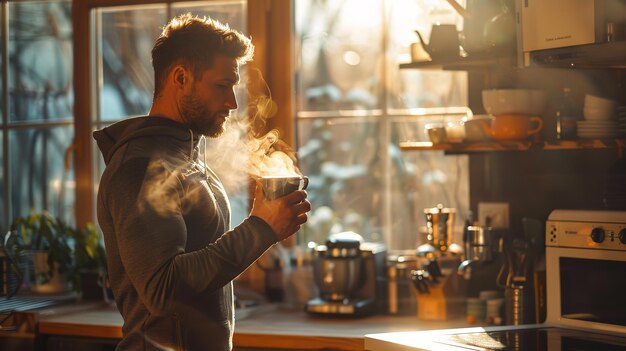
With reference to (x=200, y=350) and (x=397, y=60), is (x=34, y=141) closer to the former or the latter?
(x=397, y=60)

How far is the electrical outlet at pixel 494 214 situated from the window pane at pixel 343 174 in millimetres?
490

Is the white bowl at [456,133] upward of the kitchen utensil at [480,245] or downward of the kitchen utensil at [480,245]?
upward

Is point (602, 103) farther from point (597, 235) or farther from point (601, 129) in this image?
point (597, 235)

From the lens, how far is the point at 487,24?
3.05 meters

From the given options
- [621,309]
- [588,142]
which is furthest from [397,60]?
[621,309]

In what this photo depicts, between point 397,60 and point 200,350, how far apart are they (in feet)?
6.27

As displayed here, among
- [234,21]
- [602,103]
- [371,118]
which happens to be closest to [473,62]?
[602,103]

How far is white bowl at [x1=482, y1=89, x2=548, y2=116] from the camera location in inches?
117

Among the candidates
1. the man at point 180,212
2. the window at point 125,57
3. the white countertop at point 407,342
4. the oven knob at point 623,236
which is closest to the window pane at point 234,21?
the window at point 125,57

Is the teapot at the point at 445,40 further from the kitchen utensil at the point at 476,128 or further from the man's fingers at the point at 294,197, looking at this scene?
the man's fingers at the point at 294,197

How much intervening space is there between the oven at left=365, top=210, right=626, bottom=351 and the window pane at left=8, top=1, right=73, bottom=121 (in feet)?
7.60

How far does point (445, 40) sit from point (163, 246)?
5.14 ft

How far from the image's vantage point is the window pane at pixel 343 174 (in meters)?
3.77

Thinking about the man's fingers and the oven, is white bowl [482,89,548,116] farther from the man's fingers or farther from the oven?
the man's fingers
